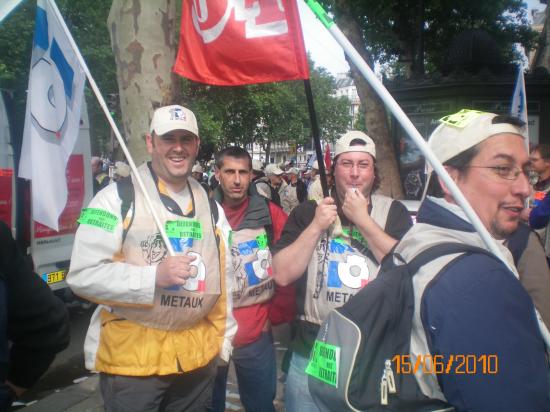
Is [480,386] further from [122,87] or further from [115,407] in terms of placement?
[122,87]

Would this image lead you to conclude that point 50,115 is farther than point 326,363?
Yes

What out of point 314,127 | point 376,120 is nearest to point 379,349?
point 314,127

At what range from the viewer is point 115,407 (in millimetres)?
2189

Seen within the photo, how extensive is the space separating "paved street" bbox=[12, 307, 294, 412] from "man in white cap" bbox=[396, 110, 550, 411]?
3.20 metres

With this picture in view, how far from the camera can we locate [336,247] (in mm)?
2561

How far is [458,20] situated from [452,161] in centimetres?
1470

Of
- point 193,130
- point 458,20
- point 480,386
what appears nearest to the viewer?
point 480,386

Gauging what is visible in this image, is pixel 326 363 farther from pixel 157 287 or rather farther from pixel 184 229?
pixel 184 229

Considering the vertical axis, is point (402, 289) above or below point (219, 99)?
below

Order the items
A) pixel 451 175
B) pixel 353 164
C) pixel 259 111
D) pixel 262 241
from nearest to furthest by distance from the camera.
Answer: pixel 451 175 < pixel 353 164 < pixel 262 241 < pixel 259 111

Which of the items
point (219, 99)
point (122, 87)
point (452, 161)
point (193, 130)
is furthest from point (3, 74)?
point (452, 161)

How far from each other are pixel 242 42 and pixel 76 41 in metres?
20.8

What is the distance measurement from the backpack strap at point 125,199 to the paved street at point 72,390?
246 cm

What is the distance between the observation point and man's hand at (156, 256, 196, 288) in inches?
83.9
